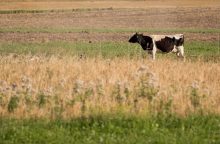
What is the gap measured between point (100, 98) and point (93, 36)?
94.5ft

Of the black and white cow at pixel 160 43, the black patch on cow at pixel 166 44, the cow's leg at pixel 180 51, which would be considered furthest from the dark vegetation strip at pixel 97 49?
the black patch on cow at pixel 166 44

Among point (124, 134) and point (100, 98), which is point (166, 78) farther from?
point (124, 134)

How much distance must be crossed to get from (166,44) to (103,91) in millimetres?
12902

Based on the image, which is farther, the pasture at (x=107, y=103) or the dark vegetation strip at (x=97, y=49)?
the dark vegetation strip at (x=97, y=49)

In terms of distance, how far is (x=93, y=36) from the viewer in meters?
40.7

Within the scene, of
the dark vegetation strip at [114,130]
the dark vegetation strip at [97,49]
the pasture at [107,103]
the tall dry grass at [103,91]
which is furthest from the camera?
the dark vegetation strip at [97,49]

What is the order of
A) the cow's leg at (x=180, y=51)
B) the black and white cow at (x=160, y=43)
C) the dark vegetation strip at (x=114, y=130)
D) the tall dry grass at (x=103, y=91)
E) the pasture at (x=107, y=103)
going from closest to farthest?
the dark vegetation strip at (x=114, y=130) < the pasture at (x=107, y=103) < the tall dry grass at (x=103, y=91) < the black and white cow at (x=160, y=43) < the cow's leg at (x=180, y=51)

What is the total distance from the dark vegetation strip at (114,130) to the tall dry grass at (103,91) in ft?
1.43

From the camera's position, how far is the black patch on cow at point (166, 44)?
2466cm

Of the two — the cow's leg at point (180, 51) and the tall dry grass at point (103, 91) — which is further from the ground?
the cow's leg at point (180, 51)

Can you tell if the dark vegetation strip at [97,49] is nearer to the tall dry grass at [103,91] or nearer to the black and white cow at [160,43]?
the black and white cow at [160,43]

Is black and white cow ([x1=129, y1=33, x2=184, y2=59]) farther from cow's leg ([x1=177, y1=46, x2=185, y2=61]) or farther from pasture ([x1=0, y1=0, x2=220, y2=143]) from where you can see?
pasture ([x1=0, y1=0, x2=220, y2=143])

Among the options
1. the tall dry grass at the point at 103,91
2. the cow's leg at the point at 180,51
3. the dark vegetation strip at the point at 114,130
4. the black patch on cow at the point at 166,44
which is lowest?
the dark vegetation strip at the point at 114,130

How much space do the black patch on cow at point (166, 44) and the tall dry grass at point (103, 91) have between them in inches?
336
